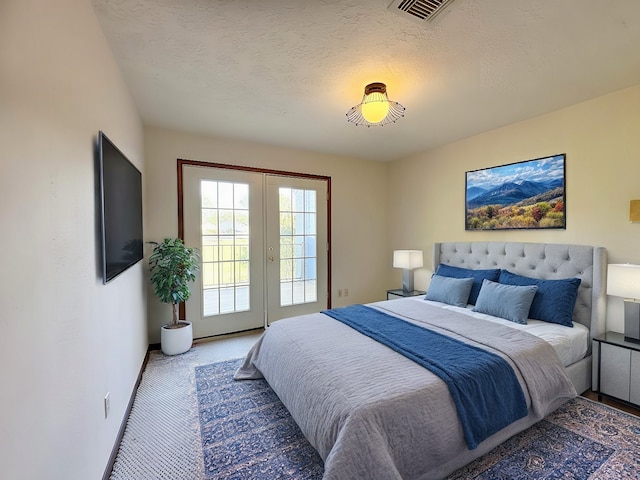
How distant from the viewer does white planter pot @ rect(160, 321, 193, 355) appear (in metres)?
3.08

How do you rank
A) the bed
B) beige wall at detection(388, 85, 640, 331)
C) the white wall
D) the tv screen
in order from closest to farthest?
1. the white wall
2. the bed
3. the tv screen
4. beige wall at detection(388, 85, 640, 331)

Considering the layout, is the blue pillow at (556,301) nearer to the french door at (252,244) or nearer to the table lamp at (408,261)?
the table lamp at (408,261)

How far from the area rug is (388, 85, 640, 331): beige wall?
102 cm

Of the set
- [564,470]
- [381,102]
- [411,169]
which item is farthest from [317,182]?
[564,470]

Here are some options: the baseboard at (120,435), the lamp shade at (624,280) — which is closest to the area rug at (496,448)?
the baseboard at (120,435)

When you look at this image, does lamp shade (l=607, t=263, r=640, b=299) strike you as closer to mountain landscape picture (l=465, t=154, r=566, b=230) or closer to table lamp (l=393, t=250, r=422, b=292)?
mountain landscape picture (l=465, t=154, r=566, b=230)

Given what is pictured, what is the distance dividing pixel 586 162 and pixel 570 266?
95cm

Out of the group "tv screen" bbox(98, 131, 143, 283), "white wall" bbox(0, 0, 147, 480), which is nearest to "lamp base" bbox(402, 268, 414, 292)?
"tv screen" bbox(98, 131, 143, 283)

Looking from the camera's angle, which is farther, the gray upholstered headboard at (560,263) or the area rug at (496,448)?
the gray upholstered headboard at (560,263)

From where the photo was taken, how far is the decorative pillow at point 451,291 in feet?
10.1

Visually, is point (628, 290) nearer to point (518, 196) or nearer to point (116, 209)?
point (518, 196)

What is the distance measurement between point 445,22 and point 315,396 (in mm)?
2240

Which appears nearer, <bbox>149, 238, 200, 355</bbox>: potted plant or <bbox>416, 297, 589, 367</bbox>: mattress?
<bbox>416, 297, 589, 367</bbox>: mattress

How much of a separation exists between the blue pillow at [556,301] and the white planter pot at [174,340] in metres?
3.43
